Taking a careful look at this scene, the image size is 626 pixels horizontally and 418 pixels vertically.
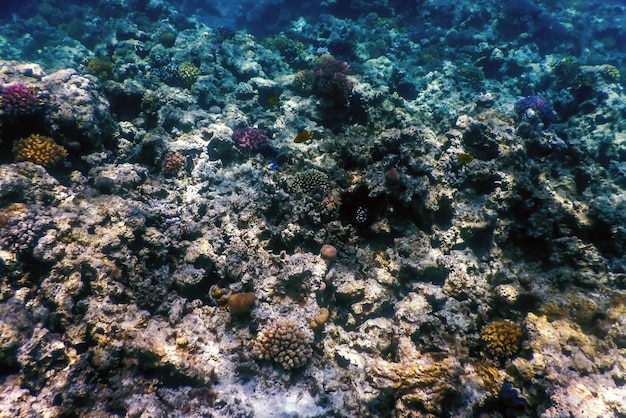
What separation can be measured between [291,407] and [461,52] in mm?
16296

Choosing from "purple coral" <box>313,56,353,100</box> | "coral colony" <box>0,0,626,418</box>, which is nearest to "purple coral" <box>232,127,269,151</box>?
"coral colony" <box>0,0,626,418</box>

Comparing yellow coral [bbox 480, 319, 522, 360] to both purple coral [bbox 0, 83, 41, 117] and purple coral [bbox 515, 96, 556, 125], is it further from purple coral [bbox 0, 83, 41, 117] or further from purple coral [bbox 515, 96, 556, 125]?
purple coral [bbox 0, 83, 41, 117]

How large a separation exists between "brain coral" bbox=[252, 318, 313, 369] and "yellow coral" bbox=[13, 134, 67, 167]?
4686mm

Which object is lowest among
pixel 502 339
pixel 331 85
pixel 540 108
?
pixel 502 339

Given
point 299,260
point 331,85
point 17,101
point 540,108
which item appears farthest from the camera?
point 540,108

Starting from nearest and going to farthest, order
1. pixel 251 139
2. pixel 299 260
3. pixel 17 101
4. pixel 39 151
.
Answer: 1. pixel 299 260
2. pixel 39 151
3. pixel 17 101
4. pixel 251 139

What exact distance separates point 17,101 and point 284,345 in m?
6.11

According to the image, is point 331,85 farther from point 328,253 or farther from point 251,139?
point 328,253

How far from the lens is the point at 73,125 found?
19.2 feet

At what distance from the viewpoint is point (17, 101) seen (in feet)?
17.9

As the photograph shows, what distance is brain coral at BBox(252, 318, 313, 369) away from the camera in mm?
4160

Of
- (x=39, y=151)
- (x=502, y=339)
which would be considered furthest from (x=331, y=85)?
(x=502, y=339)

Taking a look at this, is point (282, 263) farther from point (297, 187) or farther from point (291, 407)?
point (291, 407)

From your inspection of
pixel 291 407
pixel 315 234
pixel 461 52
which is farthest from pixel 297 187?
pixel 461 52
